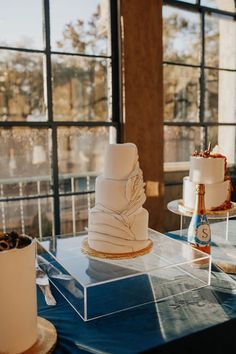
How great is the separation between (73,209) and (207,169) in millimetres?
1275

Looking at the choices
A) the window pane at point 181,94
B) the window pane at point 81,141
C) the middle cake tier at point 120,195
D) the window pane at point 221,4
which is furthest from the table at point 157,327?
the window pane at point 221,4

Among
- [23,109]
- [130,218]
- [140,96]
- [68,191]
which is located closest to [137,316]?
[130,218]

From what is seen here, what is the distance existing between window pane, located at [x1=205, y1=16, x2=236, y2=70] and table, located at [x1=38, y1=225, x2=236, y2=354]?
101 inches

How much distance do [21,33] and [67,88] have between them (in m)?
1.94

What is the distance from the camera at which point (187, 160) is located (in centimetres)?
303

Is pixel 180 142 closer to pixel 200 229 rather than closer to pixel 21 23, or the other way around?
pixel 21 23

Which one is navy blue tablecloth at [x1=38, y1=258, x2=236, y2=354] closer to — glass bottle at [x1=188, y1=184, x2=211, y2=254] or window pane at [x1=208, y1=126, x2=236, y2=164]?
glass bottle at [x1=188, y1=184, x2=211, y2=254]

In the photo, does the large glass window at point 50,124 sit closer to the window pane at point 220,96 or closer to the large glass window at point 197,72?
the large glass window at point 197,72

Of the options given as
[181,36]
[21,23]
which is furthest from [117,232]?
[181,36]

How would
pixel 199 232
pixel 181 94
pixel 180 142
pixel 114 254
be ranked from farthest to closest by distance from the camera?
pixel 181 94, pixel 180 142, pixel 199 232, pixel 114 254

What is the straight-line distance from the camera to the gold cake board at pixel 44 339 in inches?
29.7

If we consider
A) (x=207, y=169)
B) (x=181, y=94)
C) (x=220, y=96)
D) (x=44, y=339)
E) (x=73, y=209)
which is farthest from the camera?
(x=220, y=96)

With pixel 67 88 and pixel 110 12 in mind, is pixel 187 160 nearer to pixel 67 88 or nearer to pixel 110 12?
pixel 110 12

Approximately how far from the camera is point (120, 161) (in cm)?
114
